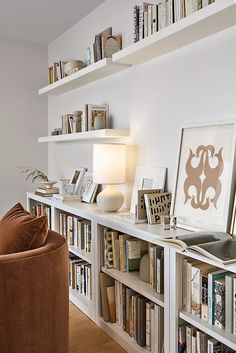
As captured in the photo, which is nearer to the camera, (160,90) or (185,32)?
(185,32)

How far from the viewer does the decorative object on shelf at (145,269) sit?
217 cm

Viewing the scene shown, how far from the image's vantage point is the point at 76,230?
117 inches

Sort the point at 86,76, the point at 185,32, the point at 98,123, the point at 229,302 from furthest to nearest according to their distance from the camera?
the point at 86,76
the point at 98,123
the point at 185,32
the point at 229,302

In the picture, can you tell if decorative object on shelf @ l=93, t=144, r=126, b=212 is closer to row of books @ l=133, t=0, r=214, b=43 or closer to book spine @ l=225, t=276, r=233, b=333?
row of books @ l=133, t=0, r=214, b=43

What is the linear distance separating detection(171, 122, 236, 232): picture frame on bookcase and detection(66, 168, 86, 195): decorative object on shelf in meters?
1.38

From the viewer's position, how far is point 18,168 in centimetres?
416

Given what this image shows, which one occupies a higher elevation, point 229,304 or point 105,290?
point 229,304

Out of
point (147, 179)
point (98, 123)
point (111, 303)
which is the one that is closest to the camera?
point (111, 303)

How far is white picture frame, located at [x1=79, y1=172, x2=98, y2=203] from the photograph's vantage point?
123 inches

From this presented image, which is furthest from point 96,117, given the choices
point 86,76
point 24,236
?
point 24,236

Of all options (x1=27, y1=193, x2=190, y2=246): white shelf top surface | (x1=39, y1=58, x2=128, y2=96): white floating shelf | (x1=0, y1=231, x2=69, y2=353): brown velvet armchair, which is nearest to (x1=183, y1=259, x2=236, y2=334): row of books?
(x1=27, y1=193, x2=190, y2=246): white shelf top surface

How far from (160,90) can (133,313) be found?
144cm

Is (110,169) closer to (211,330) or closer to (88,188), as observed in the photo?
(88,188)

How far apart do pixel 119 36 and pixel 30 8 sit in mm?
955
